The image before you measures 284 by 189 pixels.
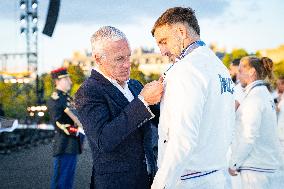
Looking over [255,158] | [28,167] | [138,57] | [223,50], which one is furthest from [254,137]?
[138,57]

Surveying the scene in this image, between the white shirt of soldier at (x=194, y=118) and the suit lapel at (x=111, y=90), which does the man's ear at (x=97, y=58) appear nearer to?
the suit lapel at (x=111, y=90)

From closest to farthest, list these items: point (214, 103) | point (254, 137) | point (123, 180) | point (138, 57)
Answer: point (214, 103) → point (123, 180) → point (254, 137) → point (138, 57)

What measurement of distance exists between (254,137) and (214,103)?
1.62 metres

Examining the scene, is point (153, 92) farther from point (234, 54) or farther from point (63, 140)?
point (234, 54)

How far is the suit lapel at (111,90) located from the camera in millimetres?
2199

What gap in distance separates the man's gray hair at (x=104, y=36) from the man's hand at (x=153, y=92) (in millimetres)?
340

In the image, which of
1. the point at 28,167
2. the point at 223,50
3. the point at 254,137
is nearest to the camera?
the point at 254,137

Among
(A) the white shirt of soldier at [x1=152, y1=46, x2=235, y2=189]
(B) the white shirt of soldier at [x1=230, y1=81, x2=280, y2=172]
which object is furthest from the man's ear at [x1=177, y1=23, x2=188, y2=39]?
(B) the white shirt of soldier at [x1=230, y1=81, x2=280, y2=172]

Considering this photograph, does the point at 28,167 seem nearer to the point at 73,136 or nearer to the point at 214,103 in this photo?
the point at 73,136

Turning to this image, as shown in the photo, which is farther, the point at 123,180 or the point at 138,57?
the point at 138,57

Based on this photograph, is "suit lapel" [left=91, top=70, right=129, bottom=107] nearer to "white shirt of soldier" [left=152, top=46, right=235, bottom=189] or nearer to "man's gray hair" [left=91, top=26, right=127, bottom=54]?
"man's gray hair" [left=91, top=26, right=127, bottom=54]

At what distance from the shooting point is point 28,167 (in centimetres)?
1037

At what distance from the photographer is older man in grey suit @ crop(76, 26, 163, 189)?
2.11 meters

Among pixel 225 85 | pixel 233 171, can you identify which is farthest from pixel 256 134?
pixel 225 85
